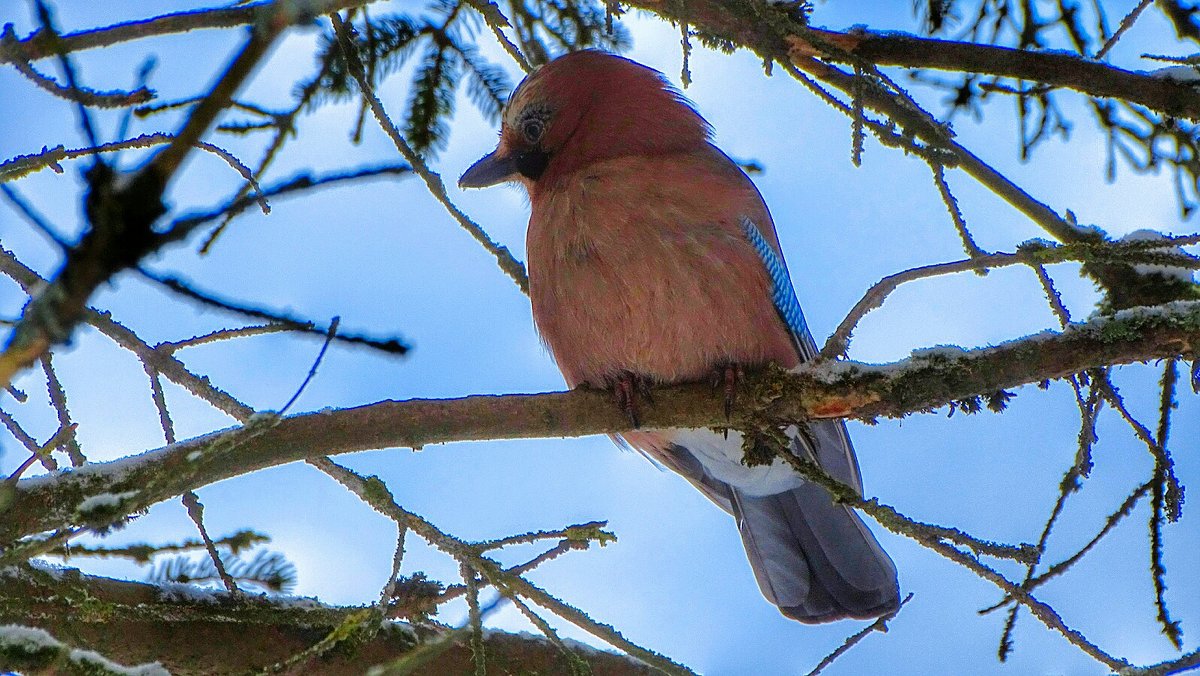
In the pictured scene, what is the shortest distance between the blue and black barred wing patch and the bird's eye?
0.99m

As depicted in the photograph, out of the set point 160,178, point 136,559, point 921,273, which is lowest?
point 160,178

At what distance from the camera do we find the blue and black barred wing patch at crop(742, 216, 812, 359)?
12.9 ft

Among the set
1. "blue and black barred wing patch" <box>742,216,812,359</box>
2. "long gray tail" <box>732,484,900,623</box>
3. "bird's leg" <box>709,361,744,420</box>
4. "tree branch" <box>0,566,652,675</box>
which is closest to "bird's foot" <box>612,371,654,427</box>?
"bird's leg" <box>709,361,744,420</box>

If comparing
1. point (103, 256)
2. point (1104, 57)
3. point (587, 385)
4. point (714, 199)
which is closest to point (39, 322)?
point (103, 256)

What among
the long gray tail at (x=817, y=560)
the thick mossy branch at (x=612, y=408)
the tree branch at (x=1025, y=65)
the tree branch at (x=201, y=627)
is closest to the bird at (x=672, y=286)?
the long gray tail at (x=817, y=560)

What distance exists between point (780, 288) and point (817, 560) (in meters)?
1.12

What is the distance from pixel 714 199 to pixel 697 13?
2.25 feet

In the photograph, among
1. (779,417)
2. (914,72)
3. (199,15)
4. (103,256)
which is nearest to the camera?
(103,256)

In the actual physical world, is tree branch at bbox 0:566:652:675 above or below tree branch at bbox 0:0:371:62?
below

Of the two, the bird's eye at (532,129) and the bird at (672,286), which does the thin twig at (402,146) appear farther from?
the bird's eye at (532,129)

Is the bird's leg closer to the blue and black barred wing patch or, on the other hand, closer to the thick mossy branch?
the thick mossy branch

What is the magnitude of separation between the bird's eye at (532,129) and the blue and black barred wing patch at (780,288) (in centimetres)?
99

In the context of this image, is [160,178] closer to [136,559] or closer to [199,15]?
[199,15]

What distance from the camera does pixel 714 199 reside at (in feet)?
12.8
